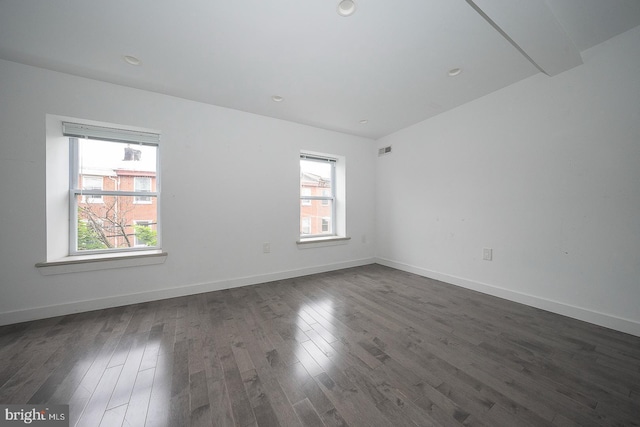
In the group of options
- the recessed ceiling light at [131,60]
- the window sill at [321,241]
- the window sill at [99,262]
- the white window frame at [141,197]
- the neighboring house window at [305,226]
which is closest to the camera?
the recessed ceiling light at [131,60]

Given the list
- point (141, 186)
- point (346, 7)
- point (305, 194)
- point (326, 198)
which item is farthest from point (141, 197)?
point (346, 7)

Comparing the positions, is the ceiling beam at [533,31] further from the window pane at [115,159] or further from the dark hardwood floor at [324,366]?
the window pane at [115,159]

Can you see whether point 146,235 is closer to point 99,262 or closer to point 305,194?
point 99,262

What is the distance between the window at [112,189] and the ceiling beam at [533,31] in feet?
11.5

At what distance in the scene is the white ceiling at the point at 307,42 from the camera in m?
1.51

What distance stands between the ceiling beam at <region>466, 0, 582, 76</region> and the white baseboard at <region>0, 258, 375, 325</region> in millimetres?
3364

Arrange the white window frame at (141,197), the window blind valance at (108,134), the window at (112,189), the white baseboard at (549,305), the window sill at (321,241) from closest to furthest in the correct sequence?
the white baseboard at (549,305) < the window blind valance at (108,134) < the window at (112,189) < the white window frame at (141,197) < the window sill at (321,241)

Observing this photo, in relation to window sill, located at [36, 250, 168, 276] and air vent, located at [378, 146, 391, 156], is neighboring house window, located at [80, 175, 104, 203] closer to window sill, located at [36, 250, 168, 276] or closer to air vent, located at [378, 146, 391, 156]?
window sill, located at [36, 250, 168, 276]

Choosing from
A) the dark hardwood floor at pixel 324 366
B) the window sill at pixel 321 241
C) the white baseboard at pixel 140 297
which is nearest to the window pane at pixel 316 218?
the window sill at pixel 321 241

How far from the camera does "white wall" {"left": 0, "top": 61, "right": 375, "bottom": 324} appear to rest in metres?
2.02

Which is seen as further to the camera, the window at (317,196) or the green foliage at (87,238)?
the window at (317,196)

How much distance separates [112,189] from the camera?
8.29 ft

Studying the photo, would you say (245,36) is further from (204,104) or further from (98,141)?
(98,141)

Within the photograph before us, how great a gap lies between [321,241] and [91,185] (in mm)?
3013
